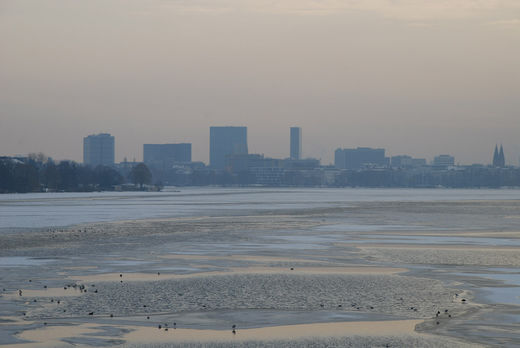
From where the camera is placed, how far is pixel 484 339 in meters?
16.2

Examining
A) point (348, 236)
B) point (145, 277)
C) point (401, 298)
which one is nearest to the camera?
point (401, 298)

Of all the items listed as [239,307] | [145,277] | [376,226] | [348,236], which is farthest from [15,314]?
[376,226]

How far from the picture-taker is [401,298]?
847 inches

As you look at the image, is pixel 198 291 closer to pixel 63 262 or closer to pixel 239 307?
pixel 239 307

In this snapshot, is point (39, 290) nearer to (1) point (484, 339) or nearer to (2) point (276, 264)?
(2) point (276, 264)

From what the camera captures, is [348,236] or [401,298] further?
[348,236]

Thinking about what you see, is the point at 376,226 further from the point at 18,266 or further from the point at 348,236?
the point at 18,266

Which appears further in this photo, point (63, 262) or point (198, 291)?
point (63, 262)

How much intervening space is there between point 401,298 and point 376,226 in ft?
108

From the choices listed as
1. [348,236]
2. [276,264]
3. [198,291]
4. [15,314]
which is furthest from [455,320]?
[348,236]

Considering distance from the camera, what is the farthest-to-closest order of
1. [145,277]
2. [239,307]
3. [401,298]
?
[145,277] < [401,298] < [239,307]

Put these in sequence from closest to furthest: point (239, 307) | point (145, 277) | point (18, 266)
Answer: point (239, 307), point (145, 277), point (18, 266)

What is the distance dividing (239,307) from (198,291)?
9.44 ft

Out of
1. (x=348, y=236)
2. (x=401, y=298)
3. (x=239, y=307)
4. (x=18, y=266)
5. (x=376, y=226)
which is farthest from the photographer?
(x=376, y=226)
